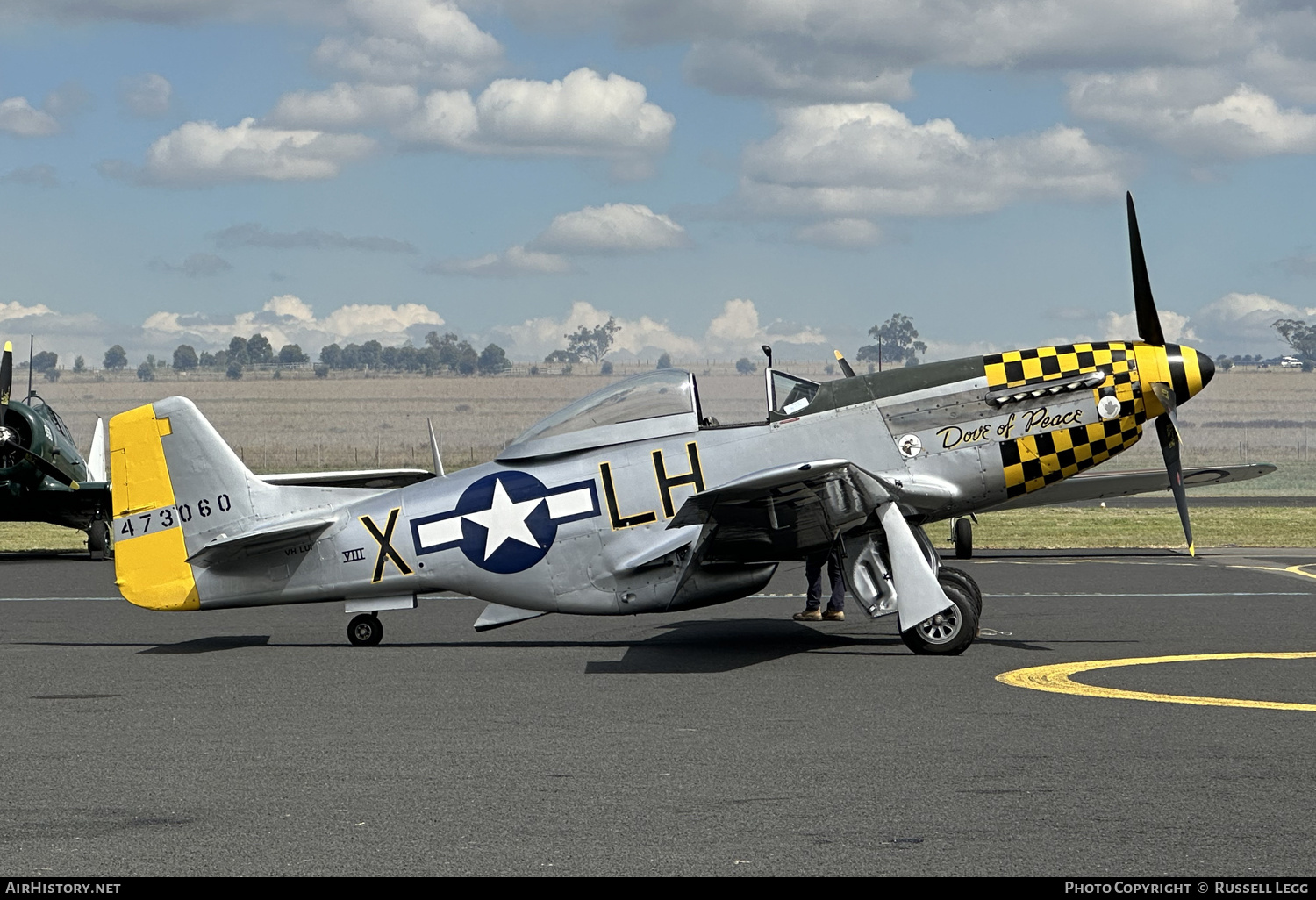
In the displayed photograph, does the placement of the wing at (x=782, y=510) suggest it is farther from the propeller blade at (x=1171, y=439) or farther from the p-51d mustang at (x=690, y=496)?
the propeller blade at (x=1171, y=439)

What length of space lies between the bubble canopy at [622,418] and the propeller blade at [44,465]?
17.2 meters

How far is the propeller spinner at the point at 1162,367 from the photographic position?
12156mm

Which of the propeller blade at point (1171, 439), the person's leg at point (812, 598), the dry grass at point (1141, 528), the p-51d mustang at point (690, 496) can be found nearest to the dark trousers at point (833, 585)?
the person's leg at point (812, 598)

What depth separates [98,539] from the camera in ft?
86.2

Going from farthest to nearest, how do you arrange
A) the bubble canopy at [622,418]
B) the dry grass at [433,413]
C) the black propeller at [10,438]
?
the dry grass at [433,413] < the black propeller at [10,438] < the bubble canopy at [622,418]

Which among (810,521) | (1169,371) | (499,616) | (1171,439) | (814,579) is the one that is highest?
(1169,371)

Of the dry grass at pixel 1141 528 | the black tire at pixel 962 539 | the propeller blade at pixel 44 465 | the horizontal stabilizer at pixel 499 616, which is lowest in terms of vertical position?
the dry grass at pixel 1141 528

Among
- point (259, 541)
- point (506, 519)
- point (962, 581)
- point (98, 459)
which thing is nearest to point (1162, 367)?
point (962, 581)

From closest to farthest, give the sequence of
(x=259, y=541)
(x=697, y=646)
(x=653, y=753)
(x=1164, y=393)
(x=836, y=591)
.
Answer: (x=653, y=753) → (x=1164, y=393) → (x=259, y=541) → (x=697, y=646) → (x=836, y=591)

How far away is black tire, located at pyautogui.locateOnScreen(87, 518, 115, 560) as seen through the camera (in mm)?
26266

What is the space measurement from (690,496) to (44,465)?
62.0 ft

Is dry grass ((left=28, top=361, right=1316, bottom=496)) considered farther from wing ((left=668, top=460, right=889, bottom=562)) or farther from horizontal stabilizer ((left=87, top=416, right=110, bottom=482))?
wing ((left=668, top=460, right=889, bottom=562))

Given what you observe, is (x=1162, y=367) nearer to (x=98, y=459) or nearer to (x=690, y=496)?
(x=690, y=496)
